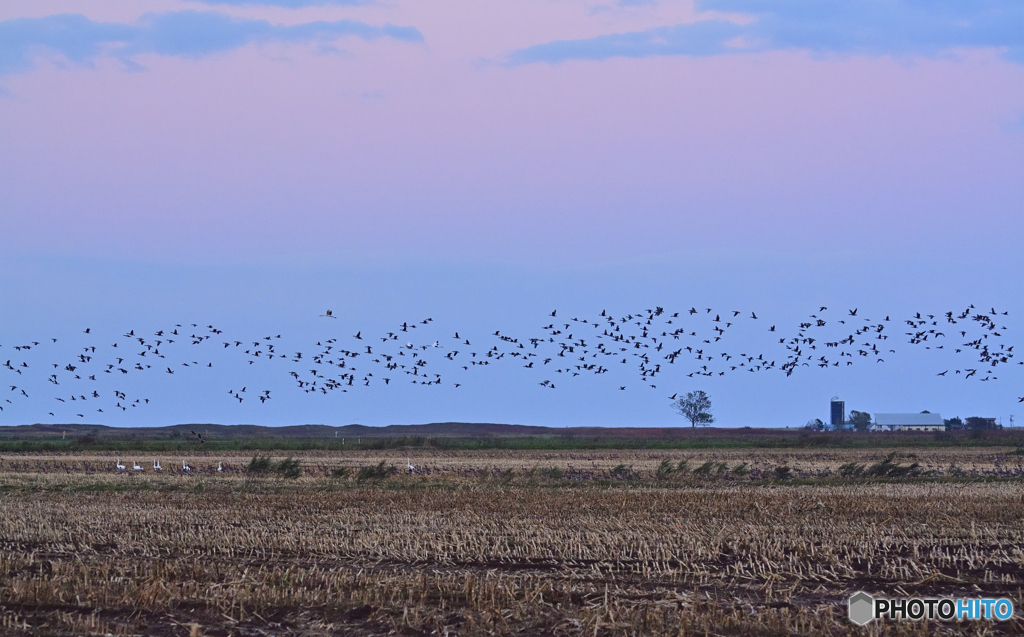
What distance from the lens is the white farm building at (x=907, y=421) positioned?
5989 inches

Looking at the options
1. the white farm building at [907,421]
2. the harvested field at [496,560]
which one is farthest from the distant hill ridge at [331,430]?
the harvested field at [496,560]

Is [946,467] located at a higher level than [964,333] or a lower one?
lower

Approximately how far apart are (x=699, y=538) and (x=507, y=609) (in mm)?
5922

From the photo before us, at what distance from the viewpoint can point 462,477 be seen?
1383 inches

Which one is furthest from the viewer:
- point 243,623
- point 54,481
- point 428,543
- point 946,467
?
point 946,467

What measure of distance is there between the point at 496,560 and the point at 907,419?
15644 centimetres

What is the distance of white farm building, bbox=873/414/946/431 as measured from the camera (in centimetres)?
15212

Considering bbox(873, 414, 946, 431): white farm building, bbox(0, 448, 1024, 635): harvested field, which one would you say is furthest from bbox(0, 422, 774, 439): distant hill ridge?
bbox(0, 448, 1024, 635): harvested field

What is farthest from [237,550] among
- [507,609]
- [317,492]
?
[317,492]

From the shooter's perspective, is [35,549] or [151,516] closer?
[35,549]

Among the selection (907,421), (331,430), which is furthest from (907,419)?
(331,430)

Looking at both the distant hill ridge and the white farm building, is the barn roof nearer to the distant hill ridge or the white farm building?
the white farm building

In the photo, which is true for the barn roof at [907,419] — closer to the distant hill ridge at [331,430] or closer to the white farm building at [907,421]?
the white farm building at [907,421]

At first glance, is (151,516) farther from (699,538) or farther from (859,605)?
(859,605)
